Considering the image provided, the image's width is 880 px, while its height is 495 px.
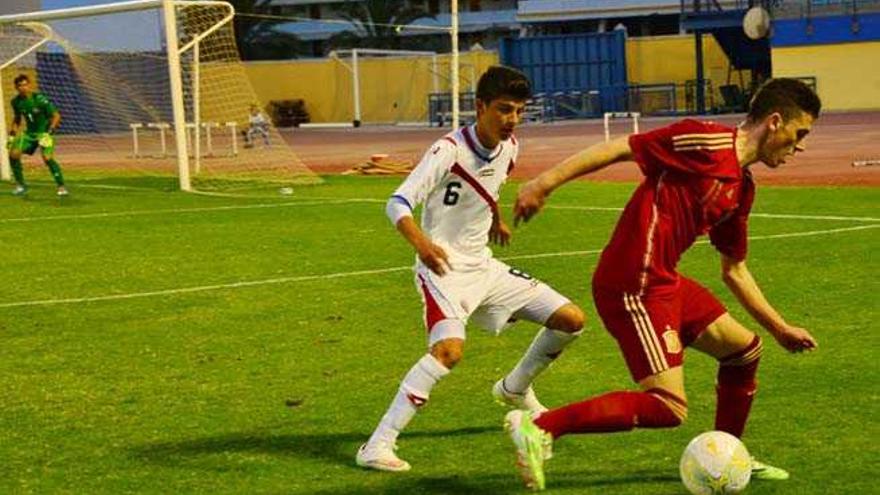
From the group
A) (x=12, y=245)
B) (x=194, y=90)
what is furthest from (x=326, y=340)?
(x=194, y=90)

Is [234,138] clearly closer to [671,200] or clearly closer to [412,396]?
[412,396]

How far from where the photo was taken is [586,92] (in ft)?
192

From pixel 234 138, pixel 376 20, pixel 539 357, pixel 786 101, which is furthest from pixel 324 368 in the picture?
pixel 376 20

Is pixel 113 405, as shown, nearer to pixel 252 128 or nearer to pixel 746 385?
pixel 746 385

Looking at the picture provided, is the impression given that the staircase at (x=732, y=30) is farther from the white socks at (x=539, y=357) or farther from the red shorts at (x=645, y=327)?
the red shorts at (x=645, y=327)

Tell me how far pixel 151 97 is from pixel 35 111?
→ 8534 millimetres

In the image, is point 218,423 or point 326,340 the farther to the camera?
point 326,340

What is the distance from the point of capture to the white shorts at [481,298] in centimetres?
755

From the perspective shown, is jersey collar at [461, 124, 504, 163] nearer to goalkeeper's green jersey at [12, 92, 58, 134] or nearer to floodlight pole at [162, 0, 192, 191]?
floodlight pole at [162, 0, 192, 191]

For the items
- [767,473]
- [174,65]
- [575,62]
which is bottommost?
[767,473]

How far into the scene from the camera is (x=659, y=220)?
6.38 meters

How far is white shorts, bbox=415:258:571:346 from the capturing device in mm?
7555

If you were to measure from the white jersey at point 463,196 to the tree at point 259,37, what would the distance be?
66.8 metres

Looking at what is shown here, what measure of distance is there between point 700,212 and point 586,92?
5240 centimetres
